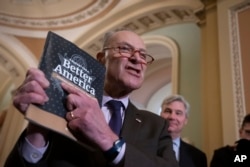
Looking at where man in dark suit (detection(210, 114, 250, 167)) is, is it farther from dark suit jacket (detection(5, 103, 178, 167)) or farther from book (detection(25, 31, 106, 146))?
book (detection(25, 31, 106, 146))

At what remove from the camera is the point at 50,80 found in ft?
3.67

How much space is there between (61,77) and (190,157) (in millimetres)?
2277

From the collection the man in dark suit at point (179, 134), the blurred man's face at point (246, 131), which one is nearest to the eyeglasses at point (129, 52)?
the blurred man's face at point (246, 131)

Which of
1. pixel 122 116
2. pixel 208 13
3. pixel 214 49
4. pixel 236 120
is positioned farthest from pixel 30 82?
pixel 208 13

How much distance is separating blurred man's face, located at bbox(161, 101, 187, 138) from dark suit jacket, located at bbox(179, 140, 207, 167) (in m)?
0.16

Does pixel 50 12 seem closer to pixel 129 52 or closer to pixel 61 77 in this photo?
pixel 129 52

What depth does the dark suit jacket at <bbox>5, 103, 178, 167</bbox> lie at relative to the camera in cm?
121

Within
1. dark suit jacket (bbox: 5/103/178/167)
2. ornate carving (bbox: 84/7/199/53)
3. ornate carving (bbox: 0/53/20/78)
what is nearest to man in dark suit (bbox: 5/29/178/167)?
dark suit jacket (bbox: 5/103/178/167)

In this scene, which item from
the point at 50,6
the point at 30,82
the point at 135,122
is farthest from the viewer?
the point at 50,6

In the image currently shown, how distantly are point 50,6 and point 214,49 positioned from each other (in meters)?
4.74

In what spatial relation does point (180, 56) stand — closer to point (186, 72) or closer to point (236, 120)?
point (186, 72)

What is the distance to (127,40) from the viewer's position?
1809 millimetres

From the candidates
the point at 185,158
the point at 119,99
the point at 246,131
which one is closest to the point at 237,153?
the point at 246,131

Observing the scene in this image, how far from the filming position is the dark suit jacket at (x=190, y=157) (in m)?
3.07
